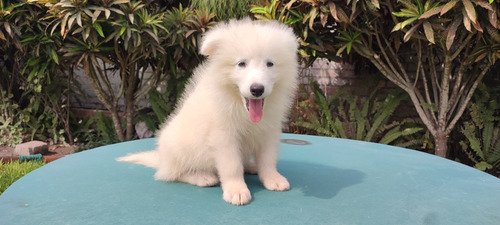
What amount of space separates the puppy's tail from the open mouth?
3.28 feet

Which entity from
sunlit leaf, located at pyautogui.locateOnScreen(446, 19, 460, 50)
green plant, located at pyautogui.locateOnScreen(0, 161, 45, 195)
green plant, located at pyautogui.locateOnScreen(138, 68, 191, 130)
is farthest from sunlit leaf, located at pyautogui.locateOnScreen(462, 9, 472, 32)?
green plant, located at pyautogui.locateOnScreen(0, 161, 45, 195)

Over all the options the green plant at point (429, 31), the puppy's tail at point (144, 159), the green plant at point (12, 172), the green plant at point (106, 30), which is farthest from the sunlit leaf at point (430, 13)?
the green plant at point (12, 172)

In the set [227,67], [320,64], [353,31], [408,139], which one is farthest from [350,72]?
[227,67]

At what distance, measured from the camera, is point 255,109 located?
1.99m

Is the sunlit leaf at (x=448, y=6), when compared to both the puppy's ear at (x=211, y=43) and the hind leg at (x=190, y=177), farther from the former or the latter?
the hind leg at (x=190, y=177)

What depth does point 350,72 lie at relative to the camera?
6395mm

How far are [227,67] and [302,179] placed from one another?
0.88m

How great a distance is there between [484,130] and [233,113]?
4106mm

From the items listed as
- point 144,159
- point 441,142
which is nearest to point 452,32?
point 441,142

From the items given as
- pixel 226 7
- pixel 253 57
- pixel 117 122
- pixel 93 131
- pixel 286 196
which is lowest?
pixel 93 131

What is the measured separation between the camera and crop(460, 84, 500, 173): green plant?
16.0ft

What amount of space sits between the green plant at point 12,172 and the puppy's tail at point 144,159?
82.7 inches

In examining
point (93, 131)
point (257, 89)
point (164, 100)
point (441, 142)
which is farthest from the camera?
point (93, 131)

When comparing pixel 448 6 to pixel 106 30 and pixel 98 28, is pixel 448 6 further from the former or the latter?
pixel 106 30
